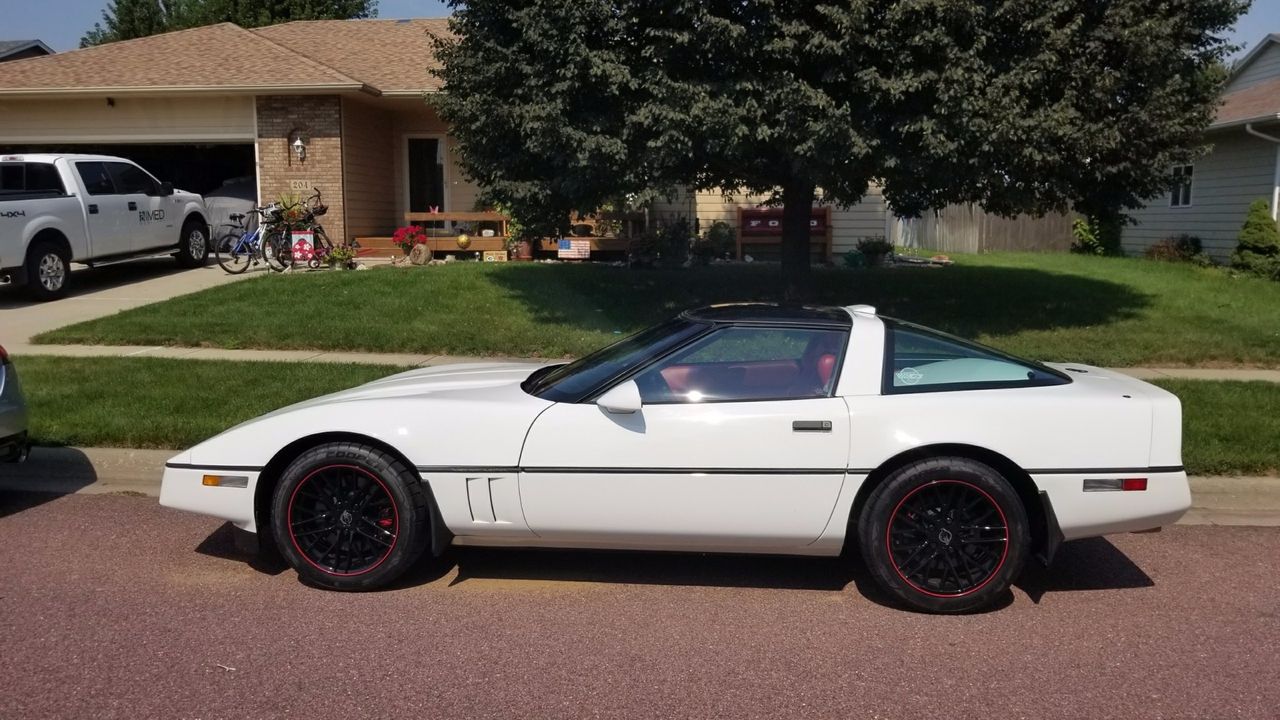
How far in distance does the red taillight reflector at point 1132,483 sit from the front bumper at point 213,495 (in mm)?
3905

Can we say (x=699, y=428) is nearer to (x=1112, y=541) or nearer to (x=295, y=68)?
(x=1112, y=541)

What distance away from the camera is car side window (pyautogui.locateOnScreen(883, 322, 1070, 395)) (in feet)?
15.5

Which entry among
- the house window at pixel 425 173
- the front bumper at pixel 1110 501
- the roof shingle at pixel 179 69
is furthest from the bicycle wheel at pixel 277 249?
the front bumper at pixel 1110 501

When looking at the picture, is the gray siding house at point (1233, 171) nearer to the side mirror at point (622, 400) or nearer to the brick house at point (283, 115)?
the brick house at point (283, 115)

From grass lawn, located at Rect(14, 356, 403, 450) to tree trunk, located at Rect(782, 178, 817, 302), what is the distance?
521cm

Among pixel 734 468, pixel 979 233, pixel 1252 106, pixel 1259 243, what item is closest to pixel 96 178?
pixel 734 468

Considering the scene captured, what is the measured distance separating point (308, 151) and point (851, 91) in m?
11.0

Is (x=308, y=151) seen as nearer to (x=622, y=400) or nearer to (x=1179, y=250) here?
(x=622, y=400)

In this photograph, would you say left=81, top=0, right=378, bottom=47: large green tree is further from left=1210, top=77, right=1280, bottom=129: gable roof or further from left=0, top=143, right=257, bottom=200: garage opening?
left=1210, top=77, right=1280, bottom=129: gable roof

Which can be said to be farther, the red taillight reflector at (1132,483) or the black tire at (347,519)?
the black tire at (347,519)

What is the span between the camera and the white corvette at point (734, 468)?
454 centimetres

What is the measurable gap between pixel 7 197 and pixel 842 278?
35.9ft

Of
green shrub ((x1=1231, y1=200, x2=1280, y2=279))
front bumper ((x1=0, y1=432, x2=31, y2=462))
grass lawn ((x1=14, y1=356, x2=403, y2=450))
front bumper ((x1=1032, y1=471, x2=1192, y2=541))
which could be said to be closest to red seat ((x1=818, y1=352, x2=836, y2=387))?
front bumper ((x1=1032, y1=471, x2=1192, y2=541))

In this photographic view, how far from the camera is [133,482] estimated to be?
6773mm
